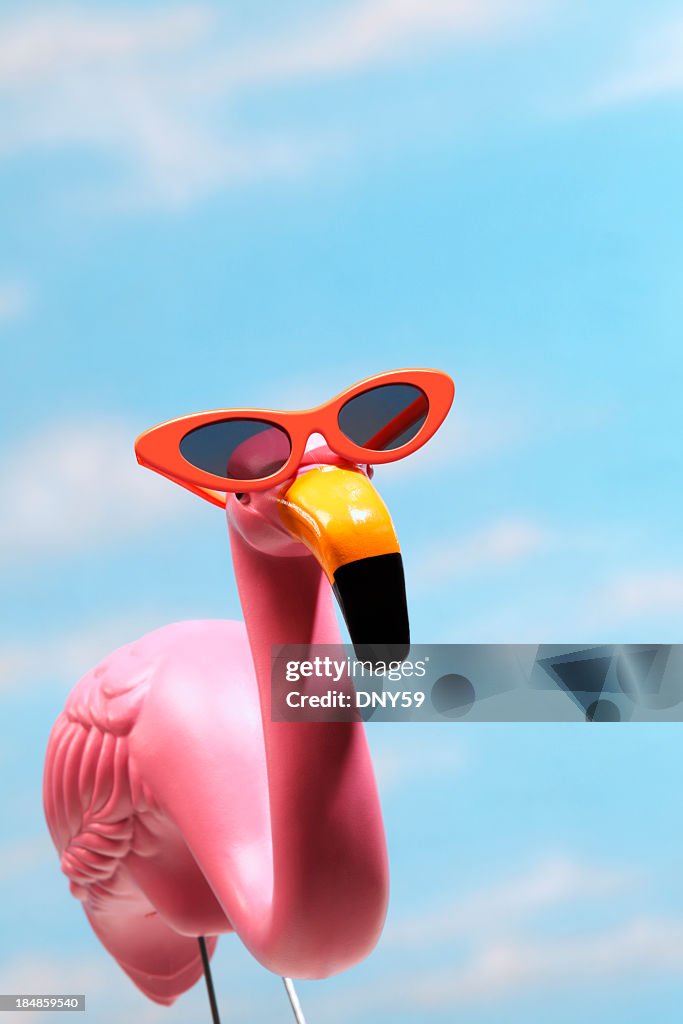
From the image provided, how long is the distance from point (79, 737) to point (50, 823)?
0.46ft

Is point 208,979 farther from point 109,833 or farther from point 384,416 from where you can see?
point 384,416

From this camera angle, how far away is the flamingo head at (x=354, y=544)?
827 mm

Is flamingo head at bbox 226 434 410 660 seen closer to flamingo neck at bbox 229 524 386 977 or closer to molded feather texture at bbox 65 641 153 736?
flamingo neck at bbox 229 524 386 977

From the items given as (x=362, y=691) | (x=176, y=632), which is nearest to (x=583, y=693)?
(x=362, y=691)

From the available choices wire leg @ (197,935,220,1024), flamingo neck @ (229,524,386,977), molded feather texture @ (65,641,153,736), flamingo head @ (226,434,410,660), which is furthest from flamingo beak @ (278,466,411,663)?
wire leg @ (197,935,220,1024)

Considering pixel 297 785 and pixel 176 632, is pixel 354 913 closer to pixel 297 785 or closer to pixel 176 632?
pixel 297 785

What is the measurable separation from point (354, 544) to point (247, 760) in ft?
1.38

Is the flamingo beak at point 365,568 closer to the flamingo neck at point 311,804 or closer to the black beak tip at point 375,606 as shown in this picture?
the black beak tip at point 375,606

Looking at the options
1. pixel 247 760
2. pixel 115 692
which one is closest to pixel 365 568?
pixel 247 760

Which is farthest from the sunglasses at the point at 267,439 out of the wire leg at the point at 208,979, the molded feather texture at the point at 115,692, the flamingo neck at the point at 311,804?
the wire leg at the point at 208,979

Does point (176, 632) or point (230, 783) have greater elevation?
point (176, 632)

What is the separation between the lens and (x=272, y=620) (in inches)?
39.6

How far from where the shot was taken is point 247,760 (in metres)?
1.19

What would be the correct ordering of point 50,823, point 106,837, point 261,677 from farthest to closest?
point 50,823, point 106,837, point 261,677
